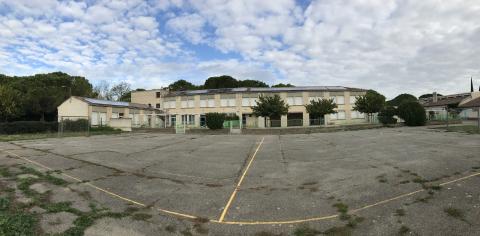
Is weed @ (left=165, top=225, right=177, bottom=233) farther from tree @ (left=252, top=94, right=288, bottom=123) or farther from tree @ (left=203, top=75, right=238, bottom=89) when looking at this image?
tree @ (left=203, top=75, right=238, bottom=89)

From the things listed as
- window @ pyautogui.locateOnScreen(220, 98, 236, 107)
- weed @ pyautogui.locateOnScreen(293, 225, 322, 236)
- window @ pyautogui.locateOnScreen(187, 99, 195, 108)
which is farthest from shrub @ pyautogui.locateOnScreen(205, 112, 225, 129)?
weed @ pyautogui.locateOnScreen(293, 225, 322, 236)

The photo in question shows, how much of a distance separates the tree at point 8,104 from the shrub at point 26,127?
7.03 m

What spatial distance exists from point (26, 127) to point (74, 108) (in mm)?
9202

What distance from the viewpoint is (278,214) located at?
767 centimetres

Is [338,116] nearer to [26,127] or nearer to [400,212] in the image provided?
[26,127]

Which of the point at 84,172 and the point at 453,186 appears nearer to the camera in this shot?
the point at 453,186

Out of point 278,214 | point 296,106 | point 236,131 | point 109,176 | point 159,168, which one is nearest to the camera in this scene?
point 278,214

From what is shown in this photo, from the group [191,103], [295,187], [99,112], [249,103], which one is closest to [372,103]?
[249,103]

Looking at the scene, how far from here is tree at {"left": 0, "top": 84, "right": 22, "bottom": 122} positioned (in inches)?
1665

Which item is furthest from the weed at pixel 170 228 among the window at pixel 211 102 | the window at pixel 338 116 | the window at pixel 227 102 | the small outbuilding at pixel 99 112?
the window at pixel 338 116

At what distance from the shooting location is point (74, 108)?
4672cm

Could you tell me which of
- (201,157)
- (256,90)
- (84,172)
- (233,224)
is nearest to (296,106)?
(256,90)

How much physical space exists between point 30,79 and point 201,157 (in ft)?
204

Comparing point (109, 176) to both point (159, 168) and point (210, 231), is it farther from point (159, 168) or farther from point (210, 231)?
point (210, 231)
